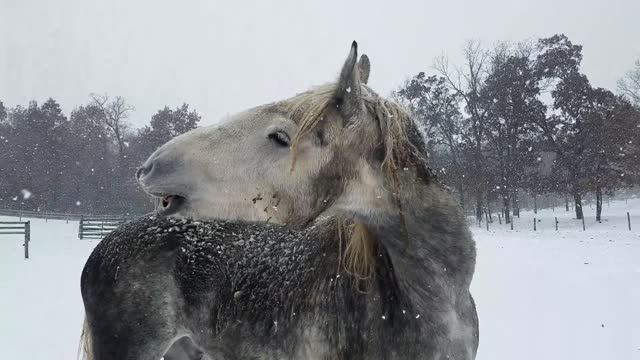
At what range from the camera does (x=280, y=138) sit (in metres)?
2.11

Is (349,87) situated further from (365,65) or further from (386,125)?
(365,65)

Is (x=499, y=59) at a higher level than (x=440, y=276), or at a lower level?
higher

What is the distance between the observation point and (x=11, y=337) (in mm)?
7230

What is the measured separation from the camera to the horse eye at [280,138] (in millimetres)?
2102

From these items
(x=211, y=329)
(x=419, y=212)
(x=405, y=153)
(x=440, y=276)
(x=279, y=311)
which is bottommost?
(x=211, y=329)

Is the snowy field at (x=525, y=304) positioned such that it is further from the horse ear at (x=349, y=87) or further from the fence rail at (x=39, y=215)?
the fence rail at (x=39, y=215)

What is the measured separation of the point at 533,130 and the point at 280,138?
34316mm

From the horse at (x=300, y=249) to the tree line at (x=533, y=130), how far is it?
Result: 2533 centimetres

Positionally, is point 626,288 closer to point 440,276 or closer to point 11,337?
point 440,276

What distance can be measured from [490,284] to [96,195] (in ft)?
138

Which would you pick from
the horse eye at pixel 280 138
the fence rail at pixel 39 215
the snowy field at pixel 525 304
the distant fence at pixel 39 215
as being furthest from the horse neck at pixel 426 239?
the distant fence at pixel 39 215

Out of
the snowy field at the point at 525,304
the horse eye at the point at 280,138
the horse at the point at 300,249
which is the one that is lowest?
the snowy field at the point at 525,304

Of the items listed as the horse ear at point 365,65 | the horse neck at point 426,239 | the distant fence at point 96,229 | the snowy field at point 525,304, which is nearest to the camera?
the horse neck at point 426,239

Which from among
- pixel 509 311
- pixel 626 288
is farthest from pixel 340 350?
pixel 626 288
